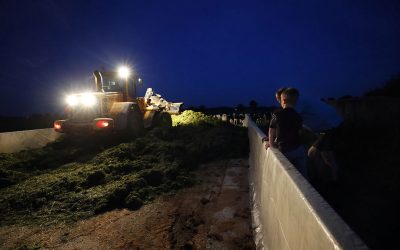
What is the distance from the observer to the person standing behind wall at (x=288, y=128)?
4770 millimetres

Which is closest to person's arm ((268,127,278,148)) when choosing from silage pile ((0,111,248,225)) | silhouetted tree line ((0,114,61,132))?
Answer: silage pile ((0,111,248,225))

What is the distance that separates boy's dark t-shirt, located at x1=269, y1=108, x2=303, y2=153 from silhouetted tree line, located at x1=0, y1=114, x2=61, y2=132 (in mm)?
26233

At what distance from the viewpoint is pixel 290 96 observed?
4.74 meters

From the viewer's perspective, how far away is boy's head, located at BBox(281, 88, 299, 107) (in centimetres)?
475

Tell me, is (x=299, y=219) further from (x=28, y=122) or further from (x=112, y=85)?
(x=28, y=122)

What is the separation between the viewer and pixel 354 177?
820 cm

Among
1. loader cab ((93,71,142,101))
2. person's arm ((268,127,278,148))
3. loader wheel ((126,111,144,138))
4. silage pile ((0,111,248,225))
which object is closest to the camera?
person's arm ((268,127,278,148))

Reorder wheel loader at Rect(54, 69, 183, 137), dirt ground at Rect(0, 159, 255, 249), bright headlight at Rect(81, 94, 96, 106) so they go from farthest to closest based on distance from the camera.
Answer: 1. bright headlight at Rect(81, 94, 96, 106)
2. wheel loader at Rect(54, 69, 183, 137)
3. dirt ground at Rect(0, 159, 255, 249)

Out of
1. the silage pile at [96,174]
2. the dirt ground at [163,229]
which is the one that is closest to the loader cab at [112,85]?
the silage pile at [96,174]

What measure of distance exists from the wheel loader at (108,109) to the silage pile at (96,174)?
0.87m

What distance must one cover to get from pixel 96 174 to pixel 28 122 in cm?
2542

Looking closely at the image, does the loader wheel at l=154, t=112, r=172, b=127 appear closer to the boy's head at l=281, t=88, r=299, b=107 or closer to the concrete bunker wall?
the boy's head at l=281, t=88, r=299, b=107

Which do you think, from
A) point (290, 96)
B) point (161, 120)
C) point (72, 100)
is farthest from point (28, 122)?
point (290, 96)

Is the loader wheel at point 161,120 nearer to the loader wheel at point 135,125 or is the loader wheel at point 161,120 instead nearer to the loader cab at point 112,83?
the loader wheel at point 135,125
